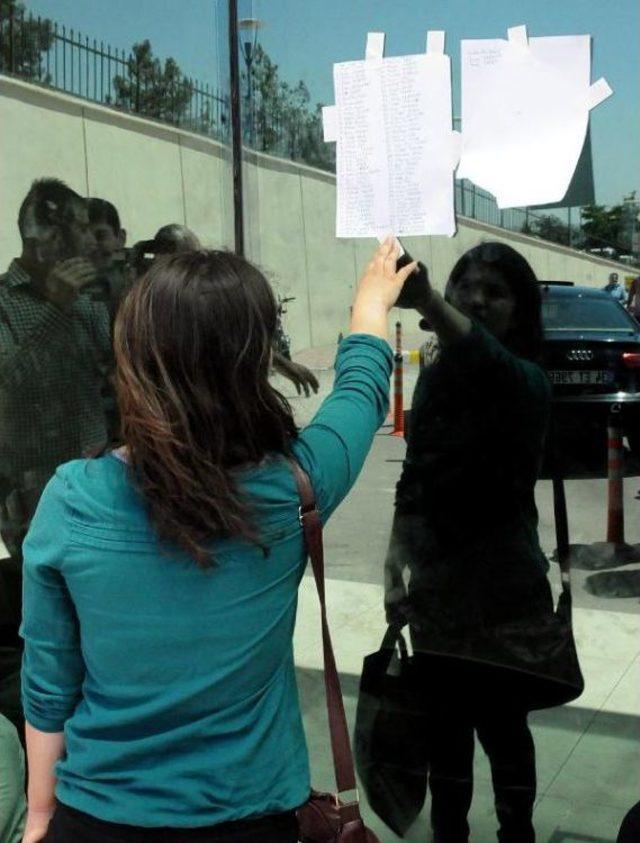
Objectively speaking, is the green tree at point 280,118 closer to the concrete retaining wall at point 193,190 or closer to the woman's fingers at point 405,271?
the concrete retaining wall at point 193,190

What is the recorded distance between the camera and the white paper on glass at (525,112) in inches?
98.7

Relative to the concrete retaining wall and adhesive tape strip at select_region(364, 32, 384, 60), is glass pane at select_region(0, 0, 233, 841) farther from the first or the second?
adhesive tape strip at select_region(364, 32, 384, 60)

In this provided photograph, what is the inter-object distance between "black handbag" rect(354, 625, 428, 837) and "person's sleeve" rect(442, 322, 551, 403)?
686 millimetres

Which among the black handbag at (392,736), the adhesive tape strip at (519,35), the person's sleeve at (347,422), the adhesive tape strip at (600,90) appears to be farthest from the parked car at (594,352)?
the black handbag at (392,736)

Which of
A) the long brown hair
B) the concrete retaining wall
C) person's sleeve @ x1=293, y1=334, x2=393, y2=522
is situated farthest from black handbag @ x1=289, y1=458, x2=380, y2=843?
the concrete retaining wall

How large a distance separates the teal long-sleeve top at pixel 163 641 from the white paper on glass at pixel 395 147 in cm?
92

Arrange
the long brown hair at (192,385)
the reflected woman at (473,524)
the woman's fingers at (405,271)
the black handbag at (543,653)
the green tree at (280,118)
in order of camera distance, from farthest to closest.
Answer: the green tree at (280,118) < the black handbag at (543,653) < the reflected woman at (473,524) < the woman's fingers at (405,271) < the long brown hair at (192,385)

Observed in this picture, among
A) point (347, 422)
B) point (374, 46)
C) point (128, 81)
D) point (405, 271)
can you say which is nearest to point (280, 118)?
point (374, 46)

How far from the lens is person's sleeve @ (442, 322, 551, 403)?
258 cm

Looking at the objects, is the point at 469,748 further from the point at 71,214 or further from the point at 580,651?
the point at 71,214

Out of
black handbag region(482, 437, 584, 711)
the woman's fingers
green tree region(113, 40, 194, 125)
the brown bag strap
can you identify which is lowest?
black handbag region(482, 437, 584, 711)

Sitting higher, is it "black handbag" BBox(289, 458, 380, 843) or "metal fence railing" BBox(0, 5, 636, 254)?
"metal fence railing" BBox(0, 5, 636, 254)

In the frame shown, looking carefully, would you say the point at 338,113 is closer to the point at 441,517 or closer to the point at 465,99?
the point at 465,99

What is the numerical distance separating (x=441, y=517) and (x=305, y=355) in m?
0.59
